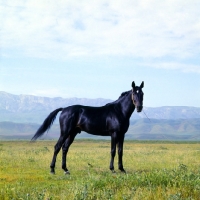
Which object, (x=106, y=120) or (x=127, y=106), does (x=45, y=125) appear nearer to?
(x=106, y=120)

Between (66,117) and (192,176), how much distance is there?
6.28m

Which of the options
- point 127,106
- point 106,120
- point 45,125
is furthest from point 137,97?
point 45,125

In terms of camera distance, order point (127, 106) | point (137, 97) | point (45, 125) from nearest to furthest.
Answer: point (137, 97) < point (127, 106) < point (45, 125)

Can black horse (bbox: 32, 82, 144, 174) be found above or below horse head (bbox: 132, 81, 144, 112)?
below

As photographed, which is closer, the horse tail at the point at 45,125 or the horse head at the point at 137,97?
the horse head at the point at 137,97

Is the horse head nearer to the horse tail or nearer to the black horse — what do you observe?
the black horse

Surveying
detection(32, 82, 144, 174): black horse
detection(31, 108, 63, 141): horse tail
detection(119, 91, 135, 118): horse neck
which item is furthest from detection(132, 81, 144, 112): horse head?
detection(31, 108, 63, 141): horse tail

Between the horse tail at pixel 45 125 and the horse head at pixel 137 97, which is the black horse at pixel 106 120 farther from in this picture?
the horse tail at pixel 45 125

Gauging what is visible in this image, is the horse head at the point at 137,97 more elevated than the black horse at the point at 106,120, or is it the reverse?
the horse head at the point at 137,97

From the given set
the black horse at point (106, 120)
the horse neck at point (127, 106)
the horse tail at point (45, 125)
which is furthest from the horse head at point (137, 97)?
the horse tail at point (45, 125)

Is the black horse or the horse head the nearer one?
the horse head

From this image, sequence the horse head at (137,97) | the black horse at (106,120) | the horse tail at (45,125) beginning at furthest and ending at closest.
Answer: the horse tail at (45,125), the black horse at (106,120), the horse head at (137,97)

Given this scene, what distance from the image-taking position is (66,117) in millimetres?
14766

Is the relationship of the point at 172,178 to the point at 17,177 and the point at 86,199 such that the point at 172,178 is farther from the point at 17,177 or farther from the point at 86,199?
the point at 17,177
